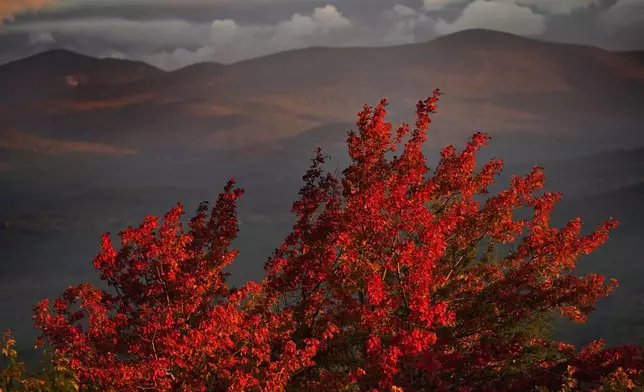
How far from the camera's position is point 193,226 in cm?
1283

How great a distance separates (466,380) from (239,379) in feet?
12.9

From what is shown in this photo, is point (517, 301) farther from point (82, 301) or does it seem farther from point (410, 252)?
point (82, 301)

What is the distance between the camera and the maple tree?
36.0 ft

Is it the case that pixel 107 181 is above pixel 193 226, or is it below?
below

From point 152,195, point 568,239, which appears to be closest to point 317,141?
point 152,195

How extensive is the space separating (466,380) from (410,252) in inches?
91.4

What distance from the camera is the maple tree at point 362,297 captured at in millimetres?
10969

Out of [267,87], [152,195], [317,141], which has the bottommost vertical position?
[152,195]

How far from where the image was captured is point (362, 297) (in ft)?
46.8

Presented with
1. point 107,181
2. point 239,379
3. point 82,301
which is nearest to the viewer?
point 239,379

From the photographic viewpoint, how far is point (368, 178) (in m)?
12.9

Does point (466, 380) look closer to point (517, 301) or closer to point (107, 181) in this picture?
point (517, 301)

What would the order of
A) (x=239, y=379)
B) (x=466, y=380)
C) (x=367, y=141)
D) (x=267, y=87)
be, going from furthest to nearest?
(x=267, y=87) → (x=367, y=141) → (x=466, y=380) → (x=239, y=379)

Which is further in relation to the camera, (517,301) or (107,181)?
(107,181)
